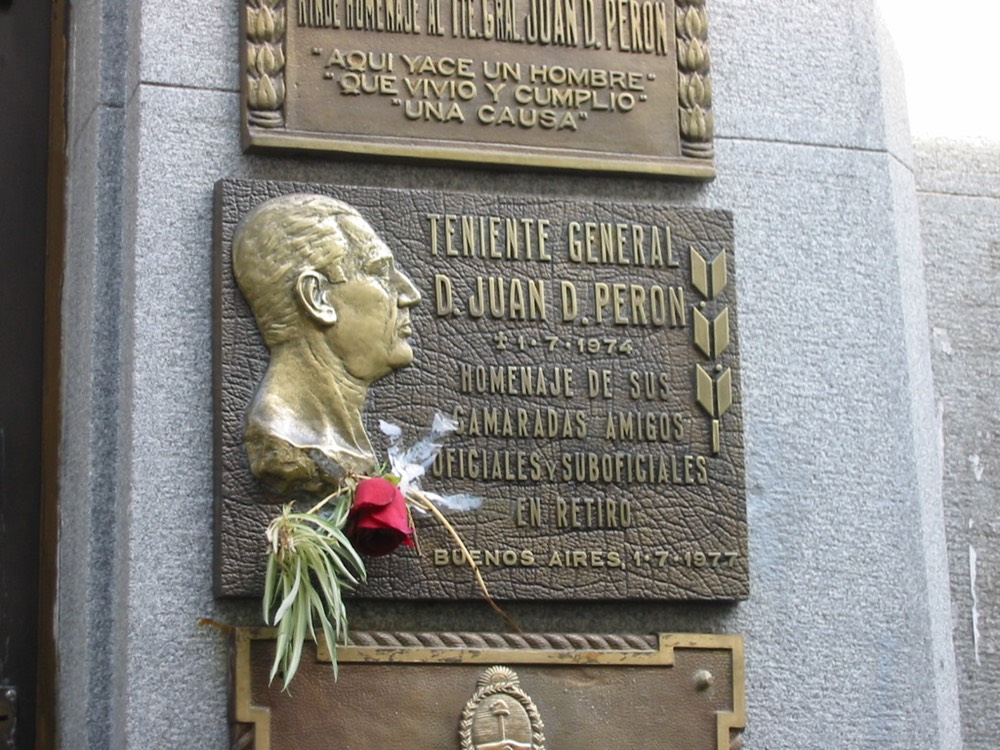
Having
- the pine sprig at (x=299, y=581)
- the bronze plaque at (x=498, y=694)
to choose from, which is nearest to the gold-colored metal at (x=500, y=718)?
the bronze plaque at (x=498, y=694)

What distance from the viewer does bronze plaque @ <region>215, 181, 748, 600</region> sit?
19.6 feet

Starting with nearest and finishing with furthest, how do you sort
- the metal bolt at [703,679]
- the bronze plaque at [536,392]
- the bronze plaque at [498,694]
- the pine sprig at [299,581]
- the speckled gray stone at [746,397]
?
the pine sprig at [299,581], the bronze plaque at [498,694], the speckled gray stone at [746,397], the bronze plaque at [536,392], the metal bolt at [703,679]

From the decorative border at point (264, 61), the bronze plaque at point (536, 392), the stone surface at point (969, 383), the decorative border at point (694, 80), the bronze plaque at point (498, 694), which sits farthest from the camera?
the stone surface at point (969, 383)

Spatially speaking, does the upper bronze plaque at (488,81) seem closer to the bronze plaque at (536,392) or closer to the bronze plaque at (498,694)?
the bronze plaque at (536,392)

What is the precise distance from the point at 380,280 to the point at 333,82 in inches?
26.9

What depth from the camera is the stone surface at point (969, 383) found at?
720 cm

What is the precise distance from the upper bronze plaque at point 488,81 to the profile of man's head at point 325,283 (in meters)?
0.28

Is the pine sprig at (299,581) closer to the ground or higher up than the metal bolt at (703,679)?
higher up

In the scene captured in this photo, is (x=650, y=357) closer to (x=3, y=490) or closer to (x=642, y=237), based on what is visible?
(x=642, y=237)

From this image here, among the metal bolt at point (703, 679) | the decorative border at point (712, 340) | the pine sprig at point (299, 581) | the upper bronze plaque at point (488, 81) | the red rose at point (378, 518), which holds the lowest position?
the metal bolt at point (703, 679)

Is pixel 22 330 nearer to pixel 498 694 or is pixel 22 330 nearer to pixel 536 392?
pixel 536 392

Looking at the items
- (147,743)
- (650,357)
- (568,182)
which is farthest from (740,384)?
(147,743)

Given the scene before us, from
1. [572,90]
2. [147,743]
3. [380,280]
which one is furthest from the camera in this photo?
[572,90]

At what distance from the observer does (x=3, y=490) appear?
6391 mm
